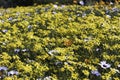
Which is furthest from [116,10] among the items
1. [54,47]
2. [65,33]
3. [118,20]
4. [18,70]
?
[18,70]

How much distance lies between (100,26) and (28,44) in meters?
1.59

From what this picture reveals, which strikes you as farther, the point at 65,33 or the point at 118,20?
the point at 118,20

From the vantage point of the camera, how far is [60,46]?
23.0 ft

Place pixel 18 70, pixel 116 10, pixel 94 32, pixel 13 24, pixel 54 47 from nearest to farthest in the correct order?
pixel 18 70
pixel 54 47
pixel 94 32
pixel 13 24
pixel 116 10

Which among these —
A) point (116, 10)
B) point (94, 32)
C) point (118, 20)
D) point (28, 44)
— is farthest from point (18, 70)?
point (116, 10)

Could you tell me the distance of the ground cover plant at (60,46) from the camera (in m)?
6.07

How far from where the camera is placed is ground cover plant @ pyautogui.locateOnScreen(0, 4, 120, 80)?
6.07 m

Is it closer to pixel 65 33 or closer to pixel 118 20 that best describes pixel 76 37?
pixel 65 33

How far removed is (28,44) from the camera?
698cm

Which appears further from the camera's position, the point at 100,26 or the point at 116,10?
the point at 116,10

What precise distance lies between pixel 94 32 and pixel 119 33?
1.47ft

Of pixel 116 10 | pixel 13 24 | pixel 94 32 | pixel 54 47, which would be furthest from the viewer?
pixel 116 10

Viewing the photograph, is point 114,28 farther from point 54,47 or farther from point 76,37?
point 54,47

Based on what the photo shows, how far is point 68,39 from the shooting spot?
7.28 metres
